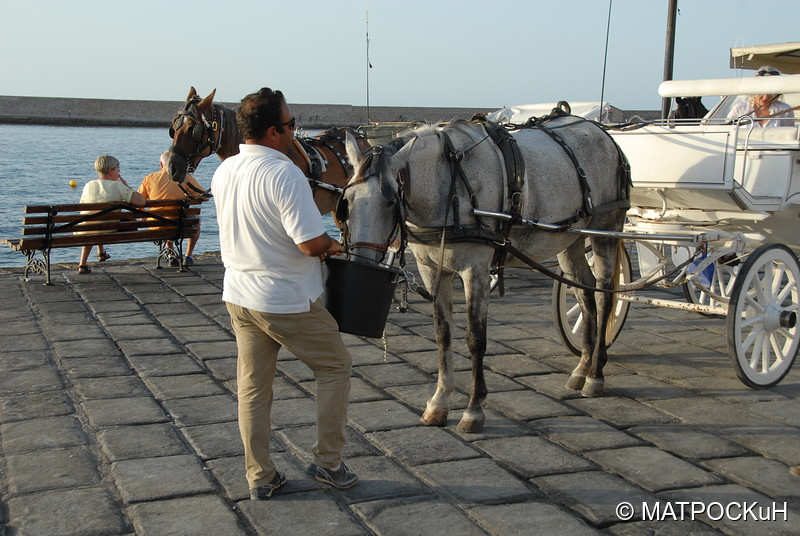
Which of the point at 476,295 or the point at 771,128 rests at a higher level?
the point at 771,128

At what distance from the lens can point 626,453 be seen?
425 cm

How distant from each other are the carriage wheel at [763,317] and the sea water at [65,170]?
9716 millimetres

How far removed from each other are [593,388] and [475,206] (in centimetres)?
151

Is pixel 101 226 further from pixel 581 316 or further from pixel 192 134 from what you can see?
pixel 581 316

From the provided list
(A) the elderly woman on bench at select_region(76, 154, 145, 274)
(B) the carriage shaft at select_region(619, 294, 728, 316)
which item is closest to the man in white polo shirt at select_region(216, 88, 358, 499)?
(B) the carriage shaft at select_region(619, 294, 728, 316)

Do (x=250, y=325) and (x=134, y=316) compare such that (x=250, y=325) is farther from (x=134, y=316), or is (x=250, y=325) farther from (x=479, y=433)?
(x=134, y=316)

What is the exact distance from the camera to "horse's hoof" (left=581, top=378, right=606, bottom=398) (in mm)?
5230

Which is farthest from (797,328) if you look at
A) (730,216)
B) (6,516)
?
(6,516)

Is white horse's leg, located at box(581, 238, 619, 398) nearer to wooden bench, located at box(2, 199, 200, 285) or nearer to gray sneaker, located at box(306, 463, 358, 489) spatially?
gray sneaker, located at box(306, 463, 358, 489)

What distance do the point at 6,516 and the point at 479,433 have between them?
2299 millimetres

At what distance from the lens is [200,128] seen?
7.20 m

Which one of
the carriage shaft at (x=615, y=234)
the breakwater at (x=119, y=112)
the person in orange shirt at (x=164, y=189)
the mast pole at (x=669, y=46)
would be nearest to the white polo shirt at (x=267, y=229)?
the carriage shaft at (x=615, y=234)

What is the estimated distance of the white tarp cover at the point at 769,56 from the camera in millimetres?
8992

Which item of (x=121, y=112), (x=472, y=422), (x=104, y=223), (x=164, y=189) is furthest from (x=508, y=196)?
(x=121, y=112)
